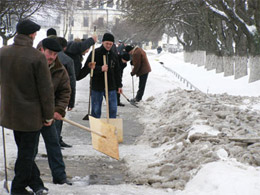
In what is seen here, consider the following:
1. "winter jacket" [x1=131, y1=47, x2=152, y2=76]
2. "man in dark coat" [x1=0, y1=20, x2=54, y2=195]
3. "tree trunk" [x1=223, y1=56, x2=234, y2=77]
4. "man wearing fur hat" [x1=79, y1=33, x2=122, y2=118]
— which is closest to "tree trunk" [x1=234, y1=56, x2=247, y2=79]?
"tree trunk" [x1=223, y1=56, x2=234, y2=77]

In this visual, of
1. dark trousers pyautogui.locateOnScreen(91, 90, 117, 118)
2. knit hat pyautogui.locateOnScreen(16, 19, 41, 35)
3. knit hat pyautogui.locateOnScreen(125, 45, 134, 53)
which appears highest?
knit hat pyautogui.locateOnScreen(16, 19, 41, 35)

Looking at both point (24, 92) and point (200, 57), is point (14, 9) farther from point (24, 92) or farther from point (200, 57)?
point (24, 92)

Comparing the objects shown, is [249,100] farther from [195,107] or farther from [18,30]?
[18,30]

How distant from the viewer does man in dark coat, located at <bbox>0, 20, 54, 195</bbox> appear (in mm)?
4383

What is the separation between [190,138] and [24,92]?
3214 millimetres

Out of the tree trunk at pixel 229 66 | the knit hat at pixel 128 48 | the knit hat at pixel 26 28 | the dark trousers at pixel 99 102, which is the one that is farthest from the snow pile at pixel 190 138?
the tree trunk at pixel 229 66

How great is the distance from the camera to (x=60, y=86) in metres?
5.25

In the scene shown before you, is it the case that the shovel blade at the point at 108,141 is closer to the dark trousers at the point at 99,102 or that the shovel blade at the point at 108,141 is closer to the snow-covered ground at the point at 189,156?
the snow-covered ground at the point at 189,156

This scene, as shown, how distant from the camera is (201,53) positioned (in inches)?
1570

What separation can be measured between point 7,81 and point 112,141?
7.46ft

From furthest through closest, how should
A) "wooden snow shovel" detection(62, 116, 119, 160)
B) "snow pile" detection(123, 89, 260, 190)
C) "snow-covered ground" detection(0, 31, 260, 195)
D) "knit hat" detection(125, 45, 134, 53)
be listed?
"knit hat" detection(125, 45, 134, 53), "wooden snow shovel" detection(62, 116, 119, 160), "snow pile" detection(123, 89, 260, 190), "snow-covered ground" detection(0, 31, 260, 195)

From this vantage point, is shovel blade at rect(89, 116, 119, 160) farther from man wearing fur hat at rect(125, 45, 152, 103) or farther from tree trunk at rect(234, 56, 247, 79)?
tree trunk at rect(234, 56, 247, 79)

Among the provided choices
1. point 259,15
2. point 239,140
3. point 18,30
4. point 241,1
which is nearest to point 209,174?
point 239,140

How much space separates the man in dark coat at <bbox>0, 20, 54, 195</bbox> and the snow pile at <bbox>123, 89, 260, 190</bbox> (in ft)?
5.28
